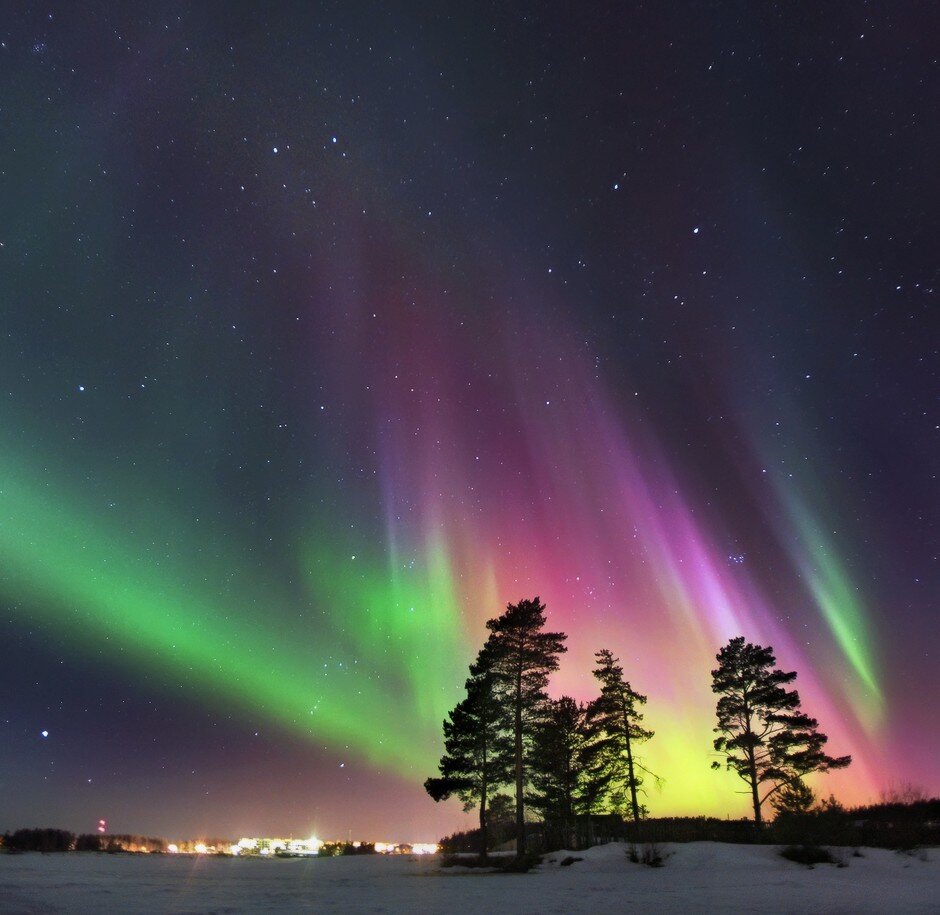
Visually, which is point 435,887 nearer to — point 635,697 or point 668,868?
point 668,868

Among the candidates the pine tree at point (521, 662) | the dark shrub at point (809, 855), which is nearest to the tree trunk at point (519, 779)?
the pine tree at point (521, 662)

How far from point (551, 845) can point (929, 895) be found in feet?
84.5

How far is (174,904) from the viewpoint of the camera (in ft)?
42.9

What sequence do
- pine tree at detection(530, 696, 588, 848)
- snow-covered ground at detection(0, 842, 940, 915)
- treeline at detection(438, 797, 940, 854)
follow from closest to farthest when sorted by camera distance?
snow-covered ground at detection(0, 842, 940, 915) → treeline at detection(438, 797, 940, 854) → pine tree at detection(530, 696, 588, 848)

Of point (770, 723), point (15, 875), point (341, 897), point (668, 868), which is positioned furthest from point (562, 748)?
point (15, 875)

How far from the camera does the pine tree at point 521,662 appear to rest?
34938 millimetres

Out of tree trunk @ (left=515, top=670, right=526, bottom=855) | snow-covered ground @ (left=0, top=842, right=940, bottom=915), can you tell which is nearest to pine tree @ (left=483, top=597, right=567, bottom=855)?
tree trunk @ (left=515, top=670, right=526, bottom=855)

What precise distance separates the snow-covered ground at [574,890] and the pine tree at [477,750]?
959 centimetres

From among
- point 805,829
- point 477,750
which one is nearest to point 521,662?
point 477,750

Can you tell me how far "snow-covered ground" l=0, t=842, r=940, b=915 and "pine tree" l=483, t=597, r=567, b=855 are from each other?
29.6ft

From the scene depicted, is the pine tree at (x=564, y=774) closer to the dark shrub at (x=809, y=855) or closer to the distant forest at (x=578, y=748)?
the distant forest at (x=578, y=748)

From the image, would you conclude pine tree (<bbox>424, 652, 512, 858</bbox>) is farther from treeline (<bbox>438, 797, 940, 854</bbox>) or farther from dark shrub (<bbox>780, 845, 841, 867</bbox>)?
dark shrub (<bbox>780, 845, 841, 867</bbox>)

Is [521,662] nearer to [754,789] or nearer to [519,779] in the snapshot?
[519,779]

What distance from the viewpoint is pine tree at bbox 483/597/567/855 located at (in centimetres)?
3494
